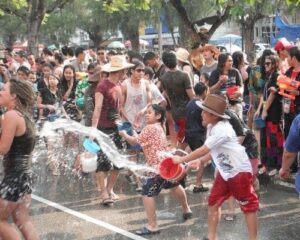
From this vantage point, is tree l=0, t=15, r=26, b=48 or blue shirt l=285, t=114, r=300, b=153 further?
tree l=0, t=15, r=26, b=48

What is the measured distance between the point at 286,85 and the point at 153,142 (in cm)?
227

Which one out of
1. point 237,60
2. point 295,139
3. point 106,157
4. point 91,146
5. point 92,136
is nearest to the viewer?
point 295,139

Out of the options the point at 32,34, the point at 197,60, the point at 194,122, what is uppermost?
the point at 32,34

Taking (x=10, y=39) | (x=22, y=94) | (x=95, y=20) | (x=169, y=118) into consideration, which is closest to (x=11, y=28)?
(x=10, y=39)

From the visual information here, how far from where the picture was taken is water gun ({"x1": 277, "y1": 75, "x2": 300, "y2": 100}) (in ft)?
24.1

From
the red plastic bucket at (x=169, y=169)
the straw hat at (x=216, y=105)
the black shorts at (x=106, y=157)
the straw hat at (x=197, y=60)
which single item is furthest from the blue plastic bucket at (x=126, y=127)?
the straw hat at (x=197, y=60)

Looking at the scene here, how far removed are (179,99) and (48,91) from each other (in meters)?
2.16

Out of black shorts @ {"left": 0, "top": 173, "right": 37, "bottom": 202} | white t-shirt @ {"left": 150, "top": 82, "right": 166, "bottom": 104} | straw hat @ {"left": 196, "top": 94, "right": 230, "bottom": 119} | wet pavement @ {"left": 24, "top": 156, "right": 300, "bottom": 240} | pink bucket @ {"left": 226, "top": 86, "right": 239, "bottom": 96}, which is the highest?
straw hat @ {"left": 196, "top": 94, "right": 230, "bottom": 119}

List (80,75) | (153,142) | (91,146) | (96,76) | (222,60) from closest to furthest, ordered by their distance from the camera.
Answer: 1. (153,142)
2. (91,146)
3. (96,76)
4. (222,60)
5. (80,75)

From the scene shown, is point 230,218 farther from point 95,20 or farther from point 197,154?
point 95,20

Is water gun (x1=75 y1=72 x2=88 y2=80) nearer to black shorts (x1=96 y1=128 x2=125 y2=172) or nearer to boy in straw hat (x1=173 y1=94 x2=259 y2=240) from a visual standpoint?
black shorts (x1=96 y1=128 x2=125 y2=172)

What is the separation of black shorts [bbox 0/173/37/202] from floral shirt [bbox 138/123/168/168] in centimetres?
164

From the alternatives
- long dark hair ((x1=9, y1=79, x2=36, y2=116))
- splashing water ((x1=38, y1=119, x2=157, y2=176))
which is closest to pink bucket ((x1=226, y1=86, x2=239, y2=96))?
splashing water ((x1=38, y1=119, x2=157, y2=176))

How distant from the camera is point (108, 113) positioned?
7.32 meters
